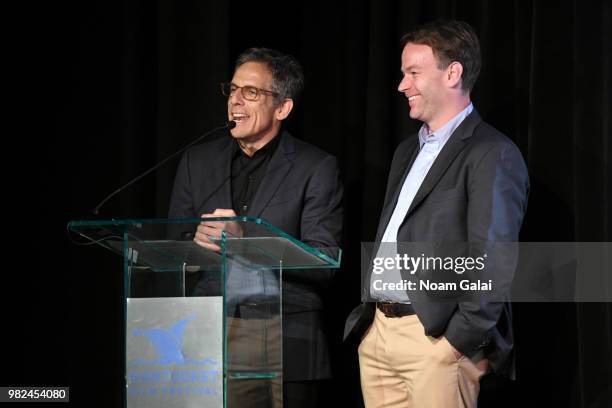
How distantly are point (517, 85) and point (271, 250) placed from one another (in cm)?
154

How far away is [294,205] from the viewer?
3236mm

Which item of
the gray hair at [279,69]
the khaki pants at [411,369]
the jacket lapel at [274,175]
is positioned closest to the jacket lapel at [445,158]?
the khaki pants at [411,369]

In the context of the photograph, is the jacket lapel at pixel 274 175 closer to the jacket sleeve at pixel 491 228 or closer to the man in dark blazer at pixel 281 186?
the man in dark blazer at pixel 281 186

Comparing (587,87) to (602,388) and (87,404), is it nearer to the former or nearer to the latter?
(602,388)

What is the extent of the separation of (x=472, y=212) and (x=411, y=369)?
533 millimetres

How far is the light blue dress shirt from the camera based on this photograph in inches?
115

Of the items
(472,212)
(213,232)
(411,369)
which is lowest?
(411,369)

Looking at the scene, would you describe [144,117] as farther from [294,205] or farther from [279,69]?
[294,205]

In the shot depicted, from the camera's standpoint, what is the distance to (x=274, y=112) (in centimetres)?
347

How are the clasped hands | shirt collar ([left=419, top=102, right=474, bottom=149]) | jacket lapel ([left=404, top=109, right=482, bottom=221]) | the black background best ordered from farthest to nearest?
the black background, shirt collar ([left=419, top=102, right=474, bottom=149]), jacket lapel ([left=404, top=109, right=482, bottom=221]), the clasped hands

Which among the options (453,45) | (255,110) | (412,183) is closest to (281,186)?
(255,110)

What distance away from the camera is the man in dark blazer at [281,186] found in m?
3.07

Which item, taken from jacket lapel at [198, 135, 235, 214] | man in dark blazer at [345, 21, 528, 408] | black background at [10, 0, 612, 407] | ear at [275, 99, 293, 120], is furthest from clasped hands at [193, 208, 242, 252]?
black background at [10, 0, 612, 407]

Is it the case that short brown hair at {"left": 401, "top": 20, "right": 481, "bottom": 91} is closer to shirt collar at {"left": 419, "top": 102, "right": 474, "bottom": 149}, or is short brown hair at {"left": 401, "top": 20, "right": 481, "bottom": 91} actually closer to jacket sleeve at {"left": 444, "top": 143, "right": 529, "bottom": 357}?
shirt collar at {"left": 419, "top": 102, "right": 474, "bottom": 149}
